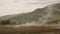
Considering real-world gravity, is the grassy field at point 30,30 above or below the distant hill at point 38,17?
below

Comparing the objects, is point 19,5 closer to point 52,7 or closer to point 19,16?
point 19,16

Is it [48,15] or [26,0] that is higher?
[26,0]

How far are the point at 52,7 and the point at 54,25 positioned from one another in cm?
18

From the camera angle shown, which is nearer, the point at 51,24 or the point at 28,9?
the point at 51,24

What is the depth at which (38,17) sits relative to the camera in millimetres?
894

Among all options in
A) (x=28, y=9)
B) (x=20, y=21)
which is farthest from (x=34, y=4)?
(x=20, y=21)

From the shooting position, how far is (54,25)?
82 centimetres

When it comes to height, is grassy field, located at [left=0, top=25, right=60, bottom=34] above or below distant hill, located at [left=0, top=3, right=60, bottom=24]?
below

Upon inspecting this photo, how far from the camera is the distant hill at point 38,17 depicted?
87cm

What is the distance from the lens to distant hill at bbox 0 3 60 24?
0.87 m

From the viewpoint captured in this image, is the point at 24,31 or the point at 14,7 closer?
the point at 24,31

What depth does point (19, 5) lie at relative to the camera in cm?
98

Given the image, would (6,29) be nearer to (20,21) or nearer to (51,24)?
(20,21)

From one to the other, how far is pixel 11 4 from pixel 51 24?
12.5 inches
